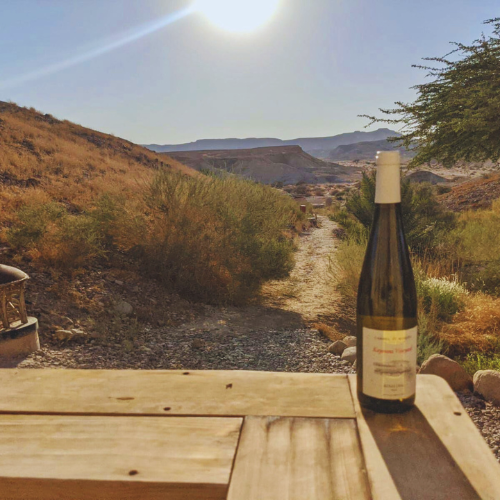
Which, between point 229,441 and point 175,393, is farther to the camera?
point 175,393

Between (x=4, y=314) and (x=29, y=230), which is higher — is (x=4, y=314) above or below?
below

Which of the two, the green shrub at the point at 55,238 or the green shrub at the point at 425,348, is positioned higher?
the green shrub at the point at 55,238

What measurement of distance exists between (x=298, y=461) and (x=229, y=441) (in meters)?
0.16

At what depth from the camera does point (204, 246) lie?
306 inches

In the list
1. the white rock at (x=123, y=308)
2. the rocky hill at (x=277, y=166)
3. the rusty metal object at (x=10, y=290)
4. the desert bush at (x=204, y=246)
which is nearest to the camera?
the rusty metal object at (x=10, y=290)

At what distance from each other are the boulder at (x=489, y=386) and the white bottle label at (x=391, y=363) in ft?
10.0

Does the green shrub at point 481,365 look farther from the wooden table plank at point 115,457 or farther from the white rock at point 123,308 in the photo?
the white rock at point 123,308

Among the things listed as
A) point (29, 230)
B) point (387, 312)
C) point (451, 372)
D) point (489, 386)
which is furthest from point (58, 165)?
point (387, 312)

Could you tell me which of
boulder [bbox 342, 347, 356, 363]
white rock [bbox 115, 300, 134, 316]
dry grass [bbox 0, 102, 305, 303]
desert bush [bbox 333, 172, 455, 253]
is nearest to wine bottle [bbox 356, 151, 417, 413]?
boulder [bbox 342, 347, 356, 363]

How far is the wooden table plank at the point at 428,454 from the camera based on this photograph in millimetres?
792

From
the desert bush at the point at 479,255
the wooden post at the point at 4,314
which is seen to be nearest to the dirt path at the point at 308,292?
the desert bush at the point at 479,255

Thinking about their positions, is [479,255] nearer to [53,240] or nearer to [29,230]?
[53,240]

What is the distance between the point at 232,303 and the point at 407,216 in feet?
16.2

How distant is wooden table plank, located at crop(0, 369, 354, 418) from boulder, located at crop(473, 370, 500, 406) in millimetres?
2972
